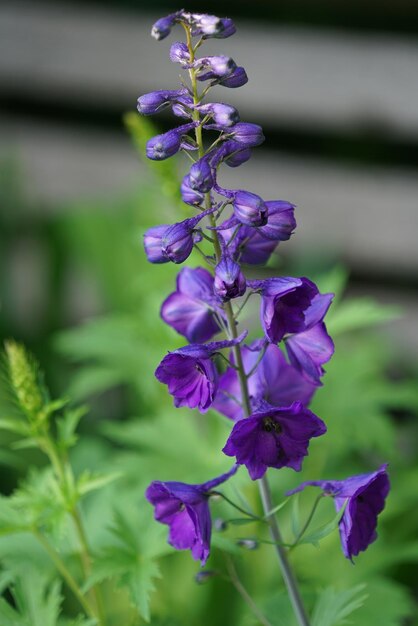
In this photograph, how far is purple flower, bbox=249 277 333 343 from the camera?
1.00 m

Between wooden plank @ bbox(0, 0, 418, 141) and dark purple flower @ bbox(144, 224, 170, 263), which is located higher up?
dark purple flower @ bbox(144, 224, 170, 263)

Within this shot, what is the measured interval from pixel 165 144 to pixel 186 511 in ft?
1.48

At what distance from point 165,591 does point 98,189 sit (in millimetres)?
1792

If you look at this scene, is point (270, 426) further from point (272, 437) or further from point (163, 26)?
point (163, 26)

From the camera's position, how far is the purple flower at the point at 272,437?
0.99 m

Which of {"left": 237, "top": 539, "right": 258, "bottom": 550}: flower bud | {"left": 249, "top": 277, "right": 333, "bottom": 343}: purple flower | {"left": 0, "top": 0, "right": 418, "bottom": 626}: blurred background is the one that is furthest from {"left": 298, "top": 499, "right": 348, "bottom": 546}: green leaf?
{"left": 0, "top": 0, "right": 418, "bottom": 626}: blurred background

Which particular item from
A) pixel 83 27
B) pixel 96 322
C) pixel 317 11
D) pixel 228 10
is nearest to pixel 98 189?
pixel 83 27

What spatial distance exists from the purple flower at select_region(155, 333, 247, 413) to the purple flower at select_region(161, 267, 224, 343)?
14 centimetres

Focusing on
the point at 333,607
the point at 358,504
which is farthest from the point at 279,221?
the point at 333,607

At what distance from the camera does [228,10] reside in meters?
2.94

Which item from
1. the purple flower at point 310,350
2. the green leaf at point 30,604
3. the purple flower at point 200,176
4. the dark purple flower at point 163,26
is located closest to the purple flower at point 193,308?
the purple flower at point 310,350

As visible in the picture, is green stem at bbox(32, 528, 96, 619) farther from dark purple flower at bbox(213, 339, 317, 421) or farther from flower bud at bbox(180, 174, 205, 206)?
flower bud at bbox(180, 174, 205, 206)

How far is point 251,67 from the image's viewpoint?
2.93 m

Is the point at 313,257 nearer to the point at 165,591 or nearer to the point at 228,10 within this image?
the point at 228,10
